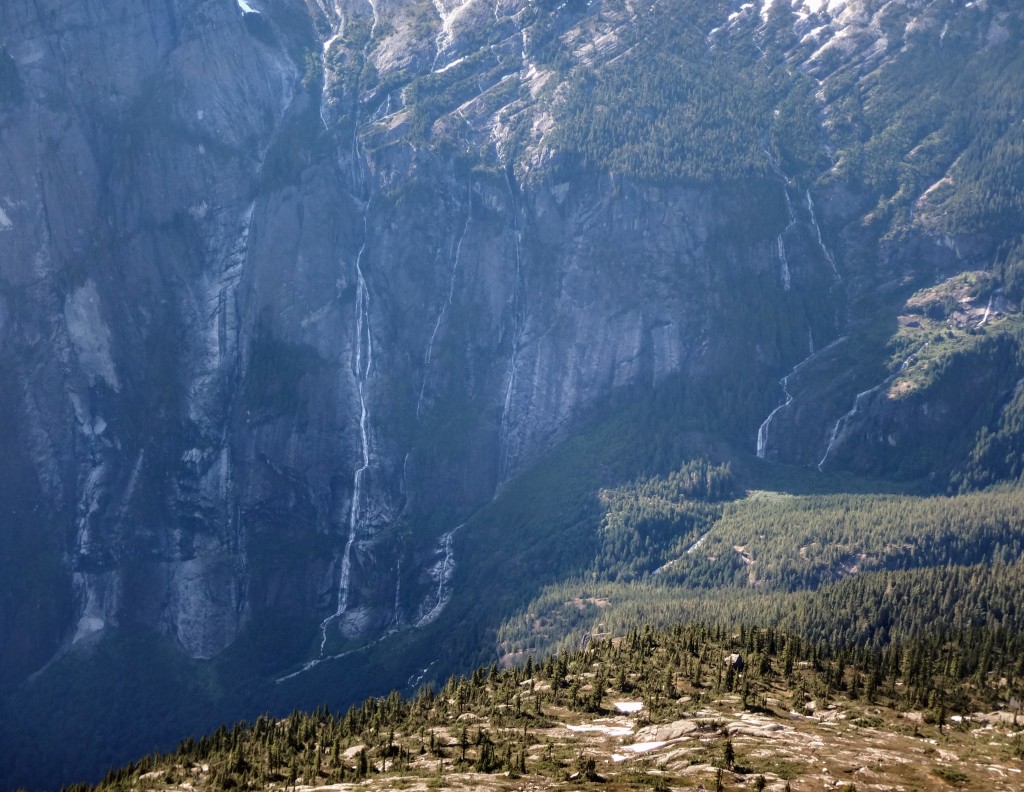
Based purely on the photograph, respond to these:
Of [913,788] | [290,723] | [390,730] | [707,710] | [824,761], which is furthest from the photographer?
[290,723]

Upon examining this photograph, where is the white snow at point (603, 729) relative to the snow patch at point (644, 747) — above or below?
above

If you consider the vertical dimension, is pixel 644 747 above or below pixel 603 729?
below

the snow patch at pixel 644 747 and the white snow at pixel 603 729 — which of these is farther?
the white snow at pixel 603 729

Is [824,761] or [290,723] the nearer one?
[824,761]

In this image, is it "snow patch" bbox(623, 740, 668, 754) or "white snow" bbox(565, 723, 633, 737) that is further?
"white snow" bbox(565, 723, 633, 737)

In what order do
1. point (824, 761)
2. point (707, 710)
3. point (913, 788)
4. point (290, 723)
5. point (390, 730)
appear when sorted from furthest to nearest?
point (290, 723) → point (390, 730) → point (707, 710) → point (824, 761) → point (913, 788)

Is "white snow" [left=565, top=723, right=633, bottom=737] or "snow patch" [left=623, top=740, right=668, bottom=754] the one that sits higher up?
"white snow" [left=565, top=723, right=633, bottom=737]

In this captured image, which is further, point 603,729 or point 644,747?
point 603,729

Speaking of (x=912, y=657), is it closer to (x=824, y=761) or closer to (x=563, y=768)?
(x=824, y=761)

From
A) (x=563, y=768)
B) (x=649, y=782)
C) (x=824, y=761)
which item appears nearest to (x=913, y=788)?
(x=824, y=761)
